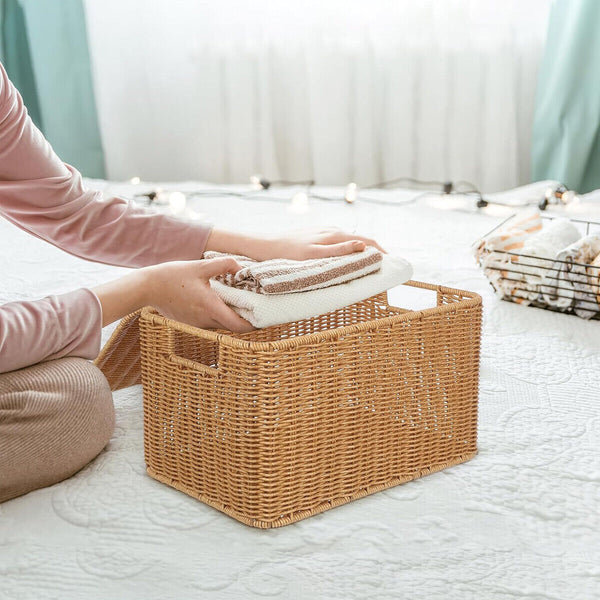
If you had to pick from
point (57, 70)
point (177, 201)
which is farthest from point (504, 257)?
point (57, 70)

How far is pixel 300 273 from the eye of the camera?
3.11 feet

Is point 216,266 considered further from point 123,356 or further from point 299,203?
point 299,203

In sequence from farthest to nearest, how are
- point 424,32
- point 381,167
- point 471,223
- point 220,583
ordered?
point 381,167, point 424,32, point 471,223, point 220,583

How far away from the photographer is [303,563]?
83 centimetres

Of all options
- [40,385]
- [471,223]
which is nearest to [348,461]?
[40,385]

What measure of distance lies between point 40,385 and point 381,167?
2172 millimetres

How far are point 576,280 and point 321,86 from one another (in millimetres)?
1549

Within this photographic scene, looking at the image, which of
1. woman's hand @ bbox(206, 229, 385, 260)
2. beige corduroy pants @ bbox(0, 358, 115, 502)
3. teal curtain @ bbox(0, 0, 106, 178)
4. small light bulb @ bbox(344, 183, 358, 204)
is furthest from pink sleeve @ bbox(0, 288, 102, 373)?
teal curtain @ bbox(0, 0, 106, 178)

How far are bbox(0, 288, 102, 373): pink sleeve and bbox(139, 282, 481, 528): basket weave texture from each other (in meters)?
0.08

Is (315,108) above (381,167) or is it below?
above

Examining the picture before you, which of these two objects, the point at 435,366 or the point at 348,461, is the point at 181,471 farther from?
the point at 435,366

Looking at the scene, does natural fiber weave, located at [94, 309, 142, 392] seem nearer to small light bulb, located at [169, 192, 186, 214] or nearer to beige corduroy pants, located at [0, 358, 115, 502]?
beige corduroy pants, located at [0, 358, 115, 502]

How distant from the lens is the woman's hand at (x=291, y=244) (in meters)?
1.07

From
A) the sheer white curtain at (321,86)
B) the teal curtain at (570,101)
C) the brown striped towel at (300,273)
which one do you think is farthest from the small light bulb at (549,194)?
the brown striped towel at (300,273)
